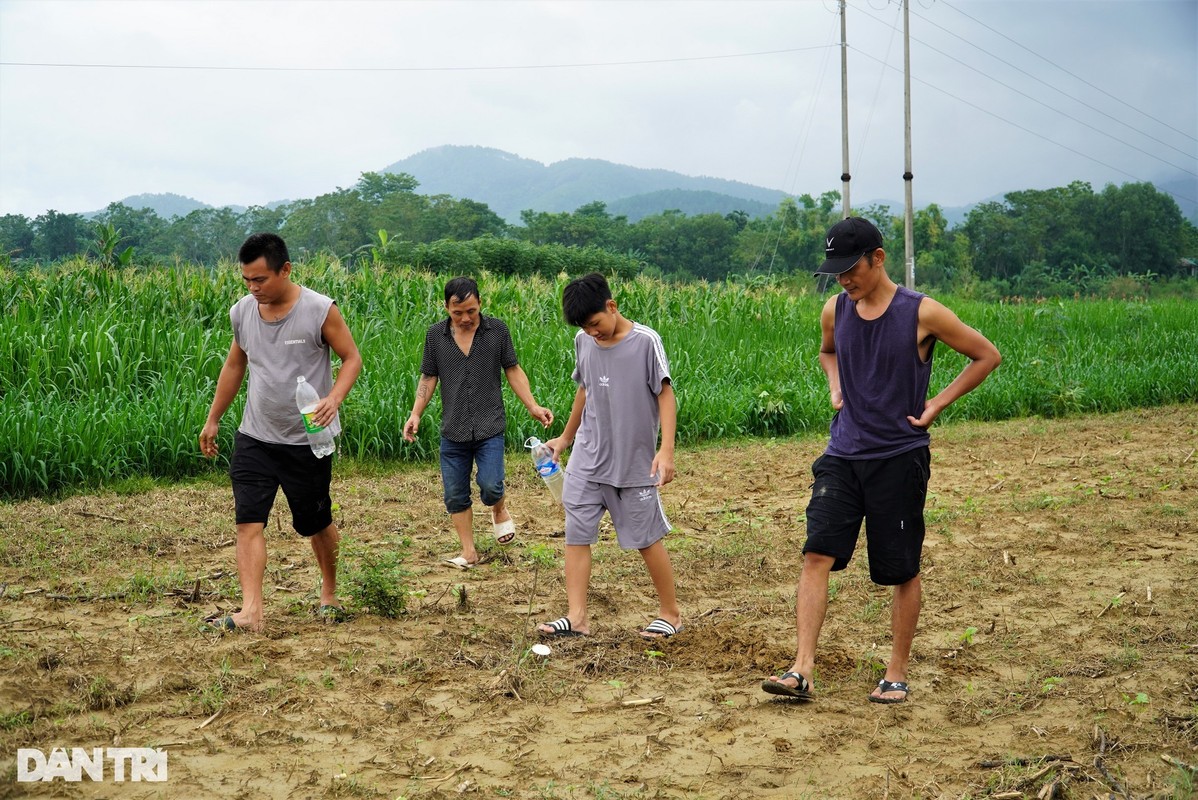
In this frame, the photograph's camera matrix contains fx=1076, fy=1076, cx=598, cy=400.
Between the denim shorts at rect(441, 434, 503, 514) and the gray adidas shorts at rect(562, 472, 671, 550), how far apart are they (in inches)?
61.6

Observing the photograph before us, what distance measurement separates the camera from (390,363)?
11.7 m

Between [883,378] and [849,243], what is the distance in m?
0.53

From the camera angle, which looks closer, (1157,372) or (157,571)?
(157,571)

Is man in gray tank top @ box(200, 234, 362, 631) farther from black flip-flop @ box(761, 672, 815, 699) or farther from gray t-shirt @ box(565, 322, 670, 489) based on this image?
black flip-flop @ box(761, 672, 815, 699)

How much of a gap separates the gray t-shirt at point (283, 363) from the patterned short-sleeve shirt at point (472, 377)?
151 cm

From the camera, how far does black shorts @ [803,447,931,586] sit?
4137 millimetres

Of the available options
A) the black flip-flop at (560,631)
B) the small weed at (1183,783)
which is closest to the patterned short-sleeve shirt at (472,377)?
the black flip-flop at (560,631)

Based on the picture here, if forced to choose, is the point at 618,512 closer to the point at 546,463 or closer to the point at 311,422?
the point at 546,463

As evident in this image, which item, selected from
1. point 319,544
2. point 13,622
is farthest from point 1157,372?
point 13,622

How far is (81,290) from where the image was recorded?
12688mm

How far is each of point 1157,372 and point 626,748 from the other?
15033 millimetres

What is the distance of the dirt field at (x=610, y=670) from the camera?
3.65m

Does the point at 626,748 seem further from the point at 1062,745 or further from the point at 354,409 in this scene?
the point at 354,409

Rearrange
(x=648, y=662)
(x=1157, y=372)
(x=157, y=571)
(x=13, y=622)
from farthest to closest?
(x=1157, y=372) < (x=157, y=571) < (x=13, y=622) < (x=648, y=662)
